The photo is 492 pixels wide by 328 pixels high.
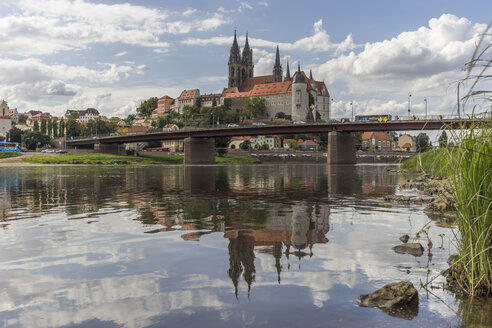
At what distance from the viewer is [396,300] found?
683 cm

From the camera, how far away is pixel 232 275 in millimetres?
8617

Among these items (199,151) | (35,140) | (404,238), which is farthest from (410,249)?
(35,140)

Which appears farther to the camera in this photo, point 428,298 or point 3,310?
point 428,298

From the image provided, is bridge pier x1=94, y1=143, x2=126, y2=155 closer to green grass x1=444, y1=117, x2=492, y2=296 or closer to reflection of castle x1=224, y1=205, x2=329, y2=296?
reflection of castle x1=224, y1=205, x2=329, y2=296

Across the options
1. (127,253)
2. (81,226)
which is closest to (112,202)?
(81,226)

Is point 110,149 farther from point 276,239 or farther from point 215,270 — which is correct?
point 215,270

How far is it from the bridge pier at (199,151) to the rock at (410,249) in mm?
101733

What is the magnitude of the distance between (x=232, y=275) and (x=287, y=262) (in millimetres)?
1520

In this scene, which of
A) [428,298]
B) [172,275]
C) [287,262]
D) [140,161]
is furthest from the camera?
[140,161]

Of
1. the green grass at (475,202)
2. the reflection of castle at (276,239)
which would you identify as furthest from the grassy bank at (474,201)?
the reflection of castle at (276,239)

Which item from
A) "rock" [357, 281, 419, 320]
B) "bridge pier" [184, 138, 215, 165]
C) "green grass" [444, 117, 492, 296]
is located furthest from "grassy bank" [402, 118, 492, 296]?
"bridge pier" [184, 138, 215, 165]

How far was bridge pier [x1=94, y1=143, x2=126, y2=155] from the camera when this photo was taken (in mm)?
139875

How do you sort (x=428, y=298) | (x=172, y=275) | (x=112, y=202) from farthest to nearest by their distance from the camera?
(x=112, y=202) < (x=172, y=275) < (x=428, y=298)

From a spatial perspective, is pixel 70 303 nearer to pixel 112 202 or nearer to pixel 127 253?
pixel 127 253
